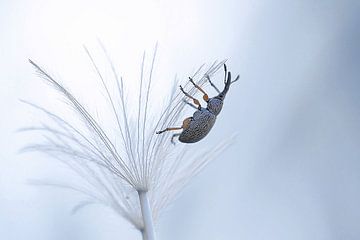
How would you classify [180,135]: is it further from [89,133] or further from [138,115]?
[89,133]

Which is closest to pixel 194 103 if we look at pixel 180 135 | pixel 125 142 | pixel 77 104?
pixel 180 135

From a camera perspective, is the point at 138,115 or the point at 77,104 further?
the point at 138,115

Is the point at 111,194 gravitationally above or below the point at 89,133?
below

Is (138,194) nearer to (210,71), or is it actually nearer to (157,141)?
(157,141)

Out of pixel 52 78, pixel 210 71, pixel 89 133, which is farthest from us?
pixel 210 71

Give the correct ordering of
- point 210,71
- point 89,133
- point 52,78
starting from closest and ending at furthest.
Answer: point 52,78, point 89,133, point 210,71

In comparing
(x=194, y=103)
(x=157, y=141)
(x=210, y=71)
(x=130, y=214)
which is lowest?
(x=130, y=214)
